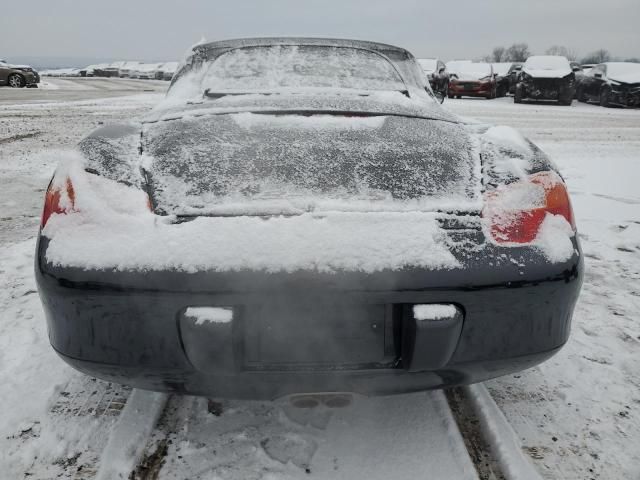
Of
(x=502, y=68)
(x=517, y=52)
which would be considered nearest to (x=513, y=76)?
(x=502, y=68)

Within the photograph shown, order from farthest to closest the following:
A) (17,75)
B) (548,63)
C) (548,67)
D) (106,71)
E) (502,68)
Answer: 1. (106,71)
2. (502,68)
3. (17,75)
4. (548,63)
5. (548,67)

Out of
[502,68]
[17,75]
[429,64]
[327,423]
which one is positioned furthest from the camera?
[502,68]

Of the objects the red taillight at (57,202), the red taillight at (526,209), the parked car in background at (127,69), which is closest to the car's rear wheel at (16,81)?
the red taillight at (57,202)

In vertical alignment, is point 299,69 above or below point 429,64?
above

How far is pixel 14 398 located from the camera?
70.7 inches

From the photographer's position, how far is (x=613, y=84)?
15.8 meters

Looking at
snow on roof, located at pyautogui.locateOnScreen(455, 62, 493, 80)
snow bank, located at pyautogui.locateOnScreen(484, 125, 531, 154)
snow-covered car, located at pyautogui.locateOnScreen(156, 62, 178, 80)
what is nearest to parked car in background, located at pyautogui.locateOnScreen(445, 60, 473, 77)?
snow on roof, located at pyautogui.locateOnScreen(455, 62, 493, 80)

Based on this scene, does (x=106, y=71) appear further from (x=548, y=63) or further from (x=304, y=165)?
(x=304, y=165)

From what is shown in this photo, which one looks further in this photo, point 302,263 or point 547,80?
point 547,80

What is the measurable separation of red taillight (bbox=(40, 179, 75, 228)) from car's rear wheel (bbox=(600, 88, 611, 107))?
18.3m

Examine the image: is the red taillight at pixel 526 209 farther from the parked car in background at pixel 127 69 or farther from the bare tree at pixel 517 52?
the bare tree at pixel 517 52

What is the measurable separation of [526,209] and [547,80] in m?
16.5

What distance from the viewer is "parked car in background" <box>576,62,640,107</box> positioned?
1544cm

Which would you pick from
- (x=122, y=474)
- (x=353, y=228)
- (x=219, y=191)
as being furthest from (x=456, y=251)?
(x=122, y=474)
